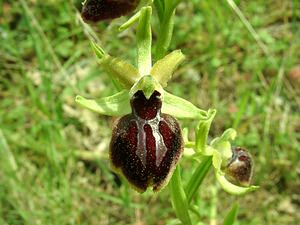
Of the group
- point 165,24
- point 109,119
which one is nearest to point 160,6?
point 165,24

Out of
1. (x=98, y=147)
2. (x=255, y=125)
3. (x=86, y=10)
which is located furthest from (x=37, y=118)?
(x=86, y=10)

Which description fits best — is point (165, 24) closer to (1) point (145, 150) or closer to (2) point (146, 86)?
(2) point (146, 86)

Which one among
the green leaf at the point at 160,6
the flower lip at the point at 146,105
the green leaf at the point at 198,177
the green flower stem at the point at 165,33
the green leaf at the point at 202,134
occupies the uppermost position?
the green leaf at the point at 160,6

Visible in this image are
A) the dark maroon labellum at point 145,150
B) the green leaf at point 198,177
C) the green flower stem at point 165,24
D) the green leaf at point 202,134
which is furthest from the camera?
the green leaf at point 198,177

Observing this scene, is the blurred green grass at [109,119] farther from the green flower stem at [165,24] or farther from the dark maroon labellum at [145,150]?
the dark maroon labellum at [145,150]

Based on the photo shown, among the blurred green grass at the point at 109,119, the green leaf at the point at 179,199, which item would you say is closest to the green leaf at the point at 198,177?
the green leaf at the point at 179,199

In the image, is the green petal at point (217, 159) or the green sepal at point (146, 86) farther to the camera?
the green petal at point (217, 159)

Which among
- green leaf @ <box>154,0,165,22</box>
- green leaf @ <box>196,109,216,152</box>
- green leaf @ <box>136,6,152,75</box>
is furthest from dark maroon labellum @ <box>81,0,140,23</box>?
green leaf @ <box>196,109,216,152</box>
